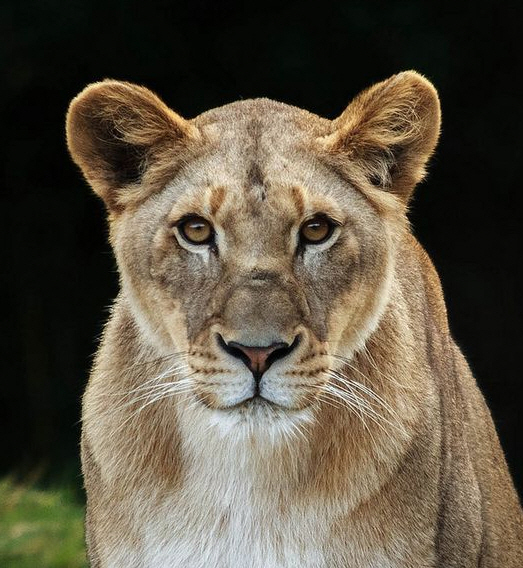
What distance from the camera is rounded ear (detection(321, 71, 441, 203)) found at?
3.46 metres

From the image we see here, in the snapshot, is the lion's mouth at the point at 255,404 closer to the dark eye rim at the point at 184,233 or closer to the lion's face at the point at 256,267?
the lion's face at the point at 256,267

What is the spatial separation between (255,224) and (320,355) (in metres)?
0.31

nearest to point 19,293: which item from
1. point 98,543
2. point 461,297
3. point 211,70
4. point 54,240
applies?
point 54,240

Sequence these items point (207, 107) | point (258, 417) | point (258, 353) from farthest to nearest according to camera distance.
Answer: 1. point (207, 107)
2. point (258, 417)
3. point (258, 353)

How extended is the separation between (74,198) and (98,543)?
4908 mm

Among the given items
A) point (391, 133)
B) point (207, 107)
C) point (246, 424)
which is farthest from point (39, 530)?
point (207, 107)

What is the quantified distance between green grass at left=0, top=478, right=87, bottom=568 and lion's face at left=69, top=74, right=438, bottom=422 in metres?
1.74

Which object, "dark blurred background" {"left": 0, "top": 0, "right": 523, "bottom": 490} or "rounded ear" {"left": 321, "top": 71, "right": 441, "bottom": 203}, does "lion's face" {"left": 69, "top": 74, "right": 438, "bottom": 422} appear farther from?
"dark blurred background" {"left": 0, "top": 0, "right": 523, "bottom": 490}

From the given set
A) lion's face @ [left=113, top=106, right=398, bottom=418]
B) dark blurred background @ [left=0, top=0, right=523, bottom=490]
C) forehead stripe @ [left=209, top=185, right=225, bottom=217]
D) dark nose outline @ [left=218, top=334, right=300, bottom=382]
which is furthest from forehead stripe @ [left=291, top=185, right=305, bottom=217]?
dark blurred background @ [left=0, top=0, right=523, bottom=490]

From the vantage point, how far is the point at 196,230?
327 cm

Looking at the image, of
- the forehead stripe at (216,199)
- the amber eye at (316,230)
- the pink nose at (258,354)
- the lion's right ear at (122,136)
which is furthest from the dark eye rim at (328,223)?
the lion's right ear at (122,136)

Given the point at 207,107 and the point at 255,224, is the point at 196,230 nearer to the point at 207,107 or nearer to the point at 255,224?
the point at 255,224

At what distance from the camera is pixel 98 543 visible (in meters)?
3.56

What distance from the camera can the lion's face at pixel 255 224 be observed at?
3133 millimetres
